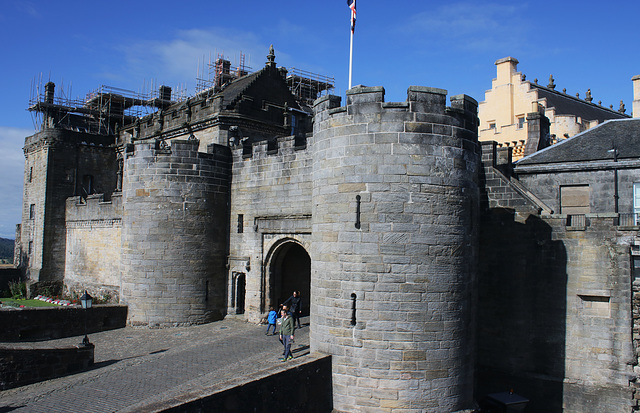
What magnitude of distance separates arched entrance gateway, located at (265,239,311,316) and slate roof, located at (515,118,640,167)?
7.80m

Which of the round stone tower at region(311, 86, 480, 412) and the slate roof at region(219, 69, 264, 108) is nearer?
the round stone tower at region(311, 86, 480, 412)

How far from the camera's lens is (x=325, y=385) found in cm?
1032

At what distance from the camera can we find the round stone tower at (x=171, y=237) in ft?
58.6

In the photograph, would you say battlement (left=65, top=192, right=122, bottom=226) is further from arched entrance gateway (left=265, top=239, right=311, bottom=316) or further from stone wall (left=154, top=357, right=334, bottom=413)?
stone wall (left=154, top=357, right=334, bottom=413)

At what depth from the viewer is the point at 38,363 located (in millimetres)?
13039

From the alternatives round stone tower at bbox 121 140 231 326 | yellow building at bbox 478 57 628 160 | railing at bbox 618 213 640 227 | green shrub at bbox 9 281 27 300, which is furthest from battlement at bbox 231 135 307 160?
green shrub at bbox 9 281 27 300

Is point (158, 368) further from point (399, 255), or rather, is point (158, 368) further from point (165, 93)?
point (165, 93)

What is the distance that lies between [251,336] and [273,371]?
629 centimetres

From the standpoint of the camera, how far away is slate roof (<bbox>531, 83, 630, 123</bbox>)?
28.6 meters

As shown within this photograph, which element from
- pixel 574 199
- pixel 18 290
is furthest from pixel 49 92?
pixel 574 199

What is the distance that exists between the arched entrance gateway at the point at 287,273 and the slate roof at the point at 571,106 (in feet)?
56.7

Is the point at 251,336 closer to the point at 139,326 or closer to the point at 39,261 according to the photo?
the point at 139,326

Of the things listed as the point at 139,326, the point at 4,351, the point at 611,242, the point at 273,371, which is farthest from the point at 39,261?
the point at 611,242

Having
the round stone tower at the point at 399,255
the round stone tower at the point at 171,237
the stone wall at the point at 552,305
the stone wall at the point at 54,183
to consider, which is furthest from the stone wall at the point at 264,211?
the stone wall at the point at 54,183
